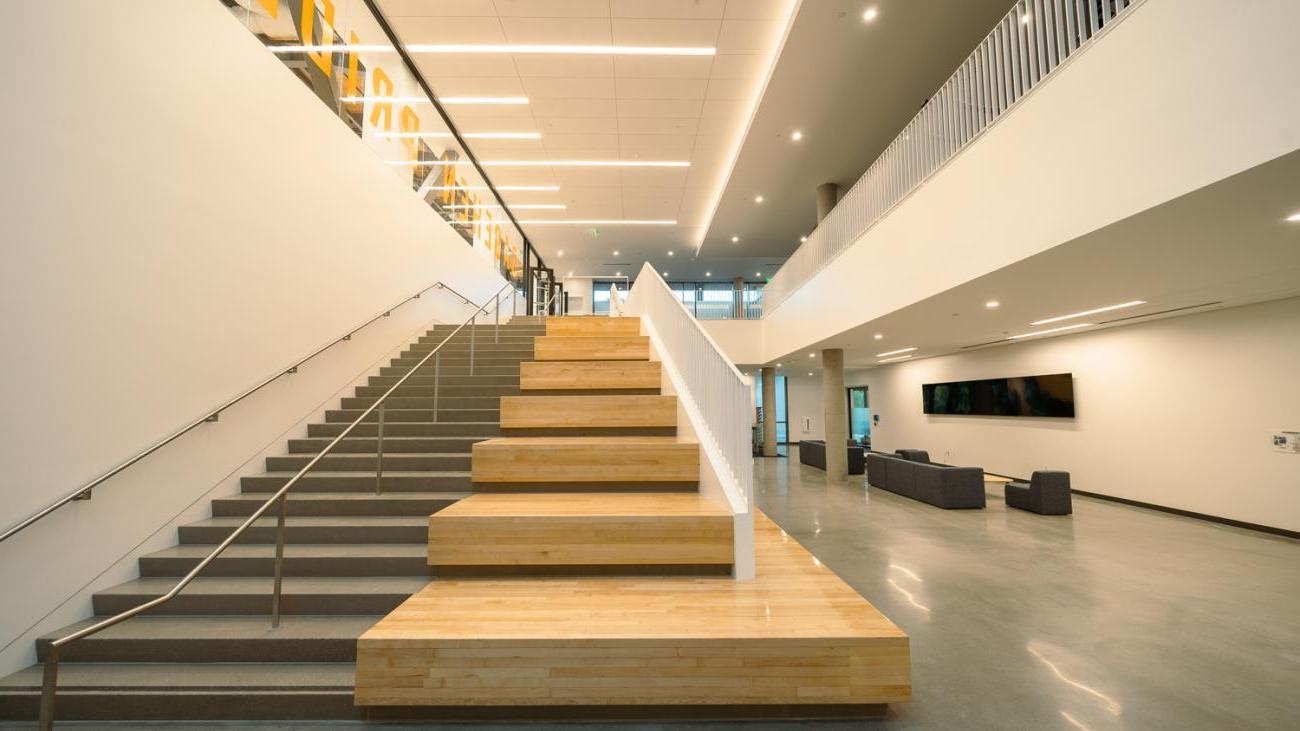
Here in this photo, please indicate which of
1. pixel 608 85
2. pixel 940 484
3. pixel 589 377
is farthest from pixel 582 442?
pixel 940 484

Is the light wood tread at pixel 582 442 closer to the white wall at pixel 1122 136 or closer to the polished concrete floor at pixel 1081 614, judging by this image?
the polished concrete floor at pixel 1081 614

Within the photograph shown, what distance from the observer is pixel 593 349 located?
6.66 meters

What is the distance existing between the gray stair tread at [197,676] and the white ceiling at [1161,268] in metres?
5.79

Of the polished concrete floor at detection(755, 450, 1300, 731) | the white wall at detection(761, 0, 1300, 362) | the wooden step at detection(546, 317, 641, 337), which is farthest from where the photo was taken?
the wooden step at detection(546, 317, 641, 337)

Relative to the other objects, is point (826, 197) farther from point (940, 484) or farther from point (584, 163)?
point (940, 484)

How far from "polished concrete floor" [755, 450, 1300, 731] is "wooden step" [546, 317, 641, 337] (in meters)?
3.70

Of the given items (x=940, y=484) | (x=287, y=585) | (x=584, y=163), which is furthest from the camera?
(x=584, y=163)

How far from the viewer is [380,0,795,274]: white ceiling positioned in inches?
277

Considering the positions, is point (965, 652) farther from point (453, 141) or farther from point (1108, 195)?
point (453, 141)

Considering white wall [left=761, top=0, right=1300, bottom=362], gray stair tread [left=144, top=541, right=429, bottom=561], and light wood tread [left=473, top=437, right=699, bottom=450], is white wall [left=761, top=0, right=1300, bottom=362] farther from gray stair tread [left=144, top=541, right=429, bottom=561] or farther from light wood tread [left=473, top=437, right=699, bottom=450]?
gray stair tread [left=144, top=541, right=429, bottom=561]

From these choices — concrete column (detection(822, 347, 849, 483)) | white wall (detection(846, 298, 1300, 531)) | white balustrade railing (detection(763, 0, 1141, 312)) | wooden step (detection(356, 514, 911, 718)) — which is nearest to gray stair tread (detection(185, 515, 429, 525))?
wooden step (detection(356, 514, 911, 718))

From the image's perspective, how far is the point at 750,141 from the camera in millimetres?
9703

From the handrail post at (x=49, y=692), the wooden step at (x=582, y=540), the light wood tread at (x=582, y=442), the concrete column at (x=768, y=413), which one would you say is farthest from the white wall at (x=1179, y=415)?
the handrail post at (x=49, y=692)

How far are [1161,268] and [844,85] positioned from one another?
4993 mm
